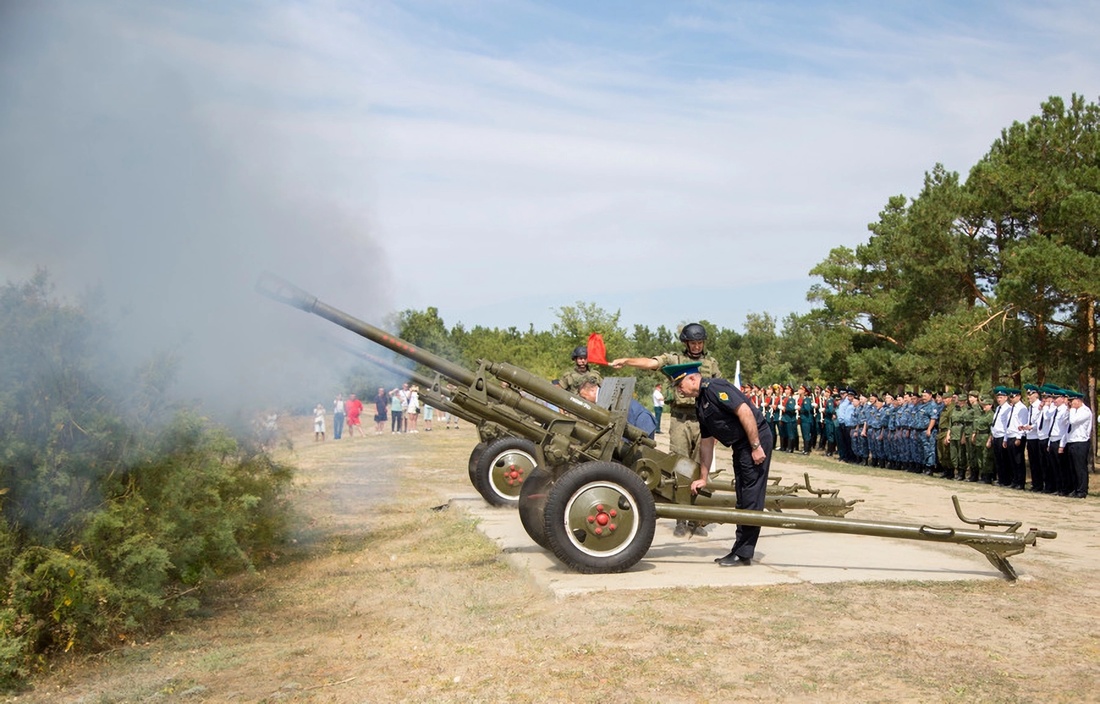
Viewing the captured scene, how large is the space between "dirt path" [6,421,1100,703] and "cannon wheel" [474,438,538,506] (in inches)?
112

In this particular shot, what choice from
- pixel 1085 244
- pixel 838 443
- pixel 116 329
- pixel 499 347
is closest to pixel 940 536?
pixel 116 329

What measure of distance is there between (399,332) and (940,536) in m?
4.97

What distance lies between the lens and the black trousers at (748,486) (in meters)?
7.69

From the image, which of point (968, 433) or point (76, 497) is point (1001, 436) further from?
point (76, 497)

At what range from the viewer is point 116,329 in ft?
20.2

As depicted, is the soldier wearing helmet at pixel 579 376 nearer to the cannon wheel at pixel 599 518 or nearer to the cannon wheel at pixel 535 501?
the cannon wheel at pixel 535 501

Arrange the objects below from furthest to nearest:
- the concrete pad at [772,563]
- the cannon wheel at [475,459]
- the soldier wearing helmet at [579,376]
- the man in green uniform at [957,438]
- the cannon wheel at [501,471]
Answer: the man in green uniform at [957,438] → the soldier wearing helmet at [579,376] → the cannon wheel at [475,459] → the cannon wheel at [501,471] → the concrete pad at [772,563]

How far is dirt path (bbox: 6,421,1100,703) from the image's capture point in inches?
197

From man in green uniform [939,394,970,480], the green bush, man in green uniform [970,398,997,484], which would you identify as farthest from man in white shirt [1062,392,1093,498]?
the green bush

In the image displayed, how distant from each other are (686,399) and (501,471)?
126 inches

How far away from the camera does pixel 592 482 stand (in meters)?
7.27

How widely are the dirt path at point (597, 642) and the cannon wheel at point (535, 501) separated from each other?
0.38 m

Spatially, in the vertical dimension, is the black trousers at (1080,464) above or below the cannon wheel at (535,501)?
above

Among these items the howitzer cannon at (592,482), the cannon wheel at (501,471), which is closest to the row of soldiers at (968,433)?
the cannon wheel at (501,471)
